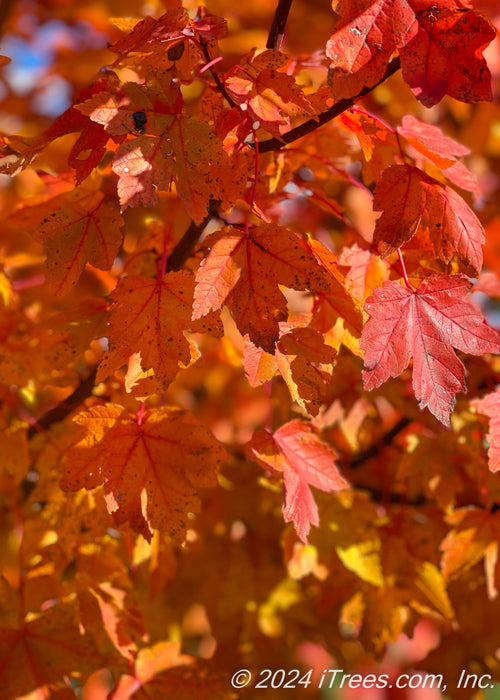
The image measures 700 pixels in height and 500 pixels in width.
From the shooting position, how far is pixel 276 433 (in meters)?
1.01

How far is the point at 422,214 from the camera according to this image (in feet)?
2.89

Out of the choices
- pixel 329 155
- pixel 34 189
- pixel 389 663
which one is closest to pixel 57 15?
pixel 34 189

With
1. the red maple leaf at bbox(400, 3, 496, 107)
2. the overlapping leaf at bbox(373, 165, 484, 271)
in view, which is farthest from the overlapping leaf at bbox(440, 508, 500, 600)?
the red maple leaf at bbox(400, 3, 496, 107)

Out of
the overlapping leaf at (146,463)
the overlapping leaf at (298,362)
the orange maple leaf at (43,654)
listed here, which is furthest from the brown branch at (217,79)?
the orange maple leaf at (43,654)

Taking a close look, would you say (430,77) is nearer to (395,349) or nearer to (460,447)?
(395,349)

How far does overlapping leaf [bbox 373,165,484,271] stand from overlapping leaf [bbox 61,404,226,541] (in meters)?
0.37

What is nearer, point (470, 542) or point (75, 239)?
point (75, 239)

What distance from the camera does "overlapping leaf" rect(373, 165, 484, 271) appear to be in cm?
84

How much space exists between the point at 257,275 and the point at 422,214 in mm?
255

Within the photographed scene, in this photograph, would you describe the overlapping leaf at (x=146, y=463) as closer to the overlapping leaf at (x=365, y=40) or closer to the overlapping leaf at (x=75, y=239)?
the overlapping leaf at (x=75, y=239)

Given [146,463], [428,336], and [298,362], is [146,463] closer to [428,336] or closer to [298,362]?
[298,362]

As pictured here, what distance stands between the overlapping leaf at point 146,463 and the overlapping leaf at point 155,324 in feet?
0.38

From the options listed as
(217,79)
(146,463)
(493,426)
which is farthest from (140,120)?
(493,426)

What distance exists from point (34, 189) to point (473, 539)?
1.41 m
